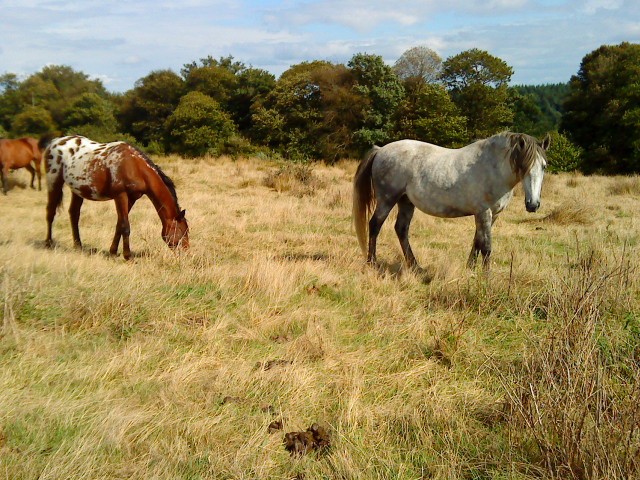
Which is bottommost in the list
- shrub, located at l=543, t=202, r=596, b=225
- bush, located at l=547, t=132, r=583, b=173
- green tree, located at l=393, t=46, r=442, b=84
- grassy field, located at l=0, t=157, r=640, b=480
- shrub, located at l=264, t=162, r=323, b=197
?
grassy field, located at l=0, t=157, r=640, b=480

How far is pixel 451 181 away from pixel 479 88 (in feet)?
74.2

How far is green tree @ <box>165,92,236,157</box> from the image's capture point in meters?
24.7

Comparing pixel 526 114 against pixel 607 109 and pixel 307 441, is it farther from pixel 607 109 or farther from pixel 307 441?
pixel 307 441

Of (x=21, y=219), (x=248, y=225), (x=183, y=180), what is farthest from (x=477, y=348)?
(x=183, y=180)

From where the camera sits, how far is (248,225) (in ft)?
29.6

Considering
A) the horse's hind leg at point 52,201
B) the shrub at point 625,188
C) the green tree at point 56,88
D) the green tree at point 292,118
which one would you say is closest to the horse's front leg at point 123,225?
the horse's hind leg at point 52,201

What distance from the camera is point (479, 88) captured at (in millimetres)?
26078

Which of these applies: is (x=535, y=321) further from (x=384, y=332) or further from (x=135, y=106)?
(x=135, y=106)

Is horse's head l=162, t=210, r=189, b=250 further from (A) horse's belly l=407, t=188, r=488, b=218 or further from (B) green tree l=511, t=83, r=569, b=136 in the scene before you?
(B) green tree l=511, t=83, r=569, b=136

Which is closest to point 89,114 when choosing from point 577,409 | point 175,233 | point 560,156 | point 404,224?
point 560,156

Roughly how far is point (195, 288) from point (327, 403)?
2.21 meters

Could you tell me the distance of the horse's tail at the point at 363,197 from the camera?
6.68 meters

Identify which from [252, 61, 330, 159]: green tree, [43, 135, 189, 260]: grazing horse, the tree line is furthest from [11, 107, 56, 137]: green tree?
[43, 135, 189, 260]: grazing horse

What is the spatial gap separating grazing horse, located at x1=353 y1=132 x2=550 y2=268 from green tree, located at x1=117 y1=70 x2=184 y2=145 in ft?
82.8
